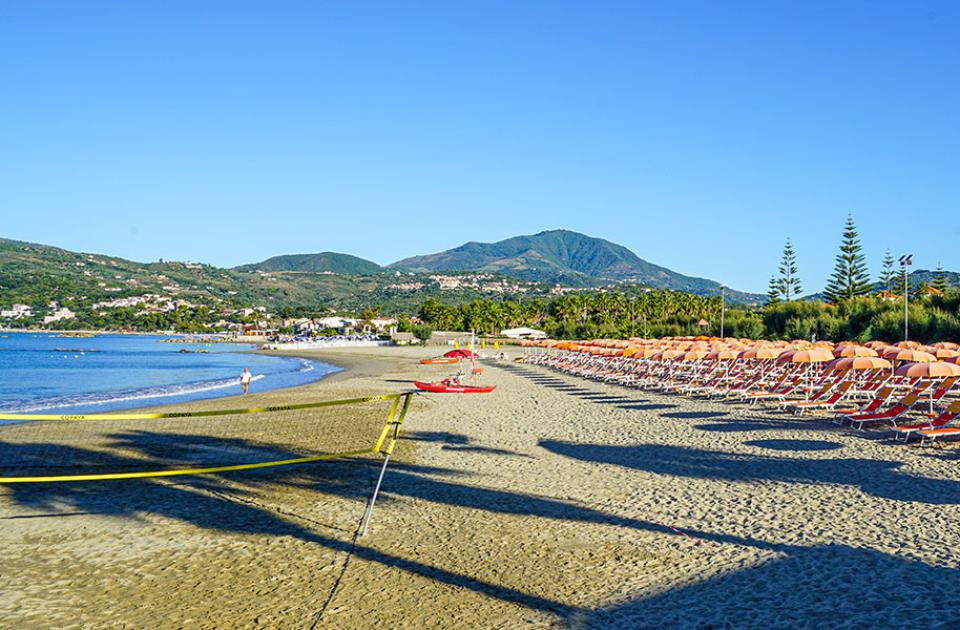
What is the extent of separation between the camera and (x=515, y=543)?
609 centimetres

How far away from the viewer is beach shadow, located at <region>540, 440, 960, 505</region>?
7820 mm

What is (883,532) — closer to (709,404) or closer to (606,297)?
(709,404)

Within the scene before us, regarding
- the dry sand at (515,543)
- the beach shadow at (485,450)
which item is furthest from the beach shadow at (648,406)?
the beach shadow at (485,450)

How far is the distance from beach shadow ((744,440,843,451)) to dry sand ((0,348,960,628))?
11cm

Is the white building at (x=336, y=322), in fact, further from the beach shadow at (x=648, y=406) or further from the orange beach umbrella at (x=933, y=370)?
the orange beach umbrella at (x=933, y=370)

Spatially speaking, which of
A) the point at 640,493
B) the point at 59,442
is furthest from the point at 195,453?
the point at 640,493

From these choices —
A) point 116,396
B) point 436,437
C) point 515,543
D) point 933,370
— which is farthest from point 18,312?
point 515,543

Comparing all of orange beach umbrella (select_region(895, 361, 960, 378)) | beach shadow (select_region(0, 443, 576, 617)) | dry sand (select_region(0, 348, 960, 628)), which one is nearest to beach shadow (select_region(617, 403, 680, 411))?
orange beach umbrella (select_region(895, 361, 960, 378))

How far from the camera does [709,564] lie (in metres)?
5.52

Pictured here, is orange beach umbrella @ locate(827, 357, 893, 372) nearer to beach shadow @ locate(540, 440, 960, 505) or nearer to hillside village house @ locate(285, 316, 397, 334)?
beach shadow @ locate(540, 440, 960, 505)

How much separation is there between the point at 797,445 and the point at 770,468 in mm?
1979

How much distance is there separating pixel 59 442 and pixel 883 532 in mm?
11872

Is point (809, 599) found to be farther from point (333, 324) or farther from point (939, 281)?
point (333, 324)

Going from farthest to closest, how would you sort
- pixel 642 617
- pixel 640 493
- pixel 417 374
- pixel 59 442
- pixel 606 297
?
pixel 606 297, pixel 417 374, pixel 59 442, pixel 640 493, pixel 642 617
